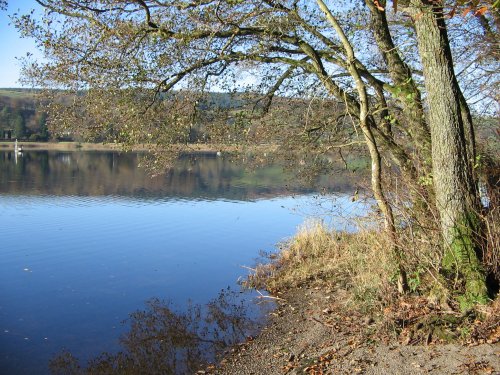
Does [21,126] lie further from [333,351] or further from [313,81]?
[333,351]

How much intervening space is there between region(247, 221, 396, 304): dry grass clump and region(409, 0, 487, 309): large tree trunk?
3.31 ft

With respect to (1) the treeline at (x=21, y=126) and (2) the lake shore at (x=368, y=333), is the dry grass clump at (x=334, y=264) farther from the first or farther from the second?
(1) the treeline at (x=21, y=126)

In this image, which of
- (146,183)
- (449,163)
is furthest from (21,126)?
(449,163)

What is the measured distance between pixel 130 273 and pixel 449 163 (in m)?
9.46

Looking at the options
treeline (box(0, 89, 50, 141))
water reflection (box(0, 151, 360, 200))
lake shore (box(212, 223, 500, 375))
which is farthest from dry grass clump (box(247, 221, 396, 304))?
treeline (box(0, 89, 50, 141))

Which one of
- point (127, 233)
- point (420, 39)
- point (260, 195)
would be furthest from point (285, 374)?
point (260, 195)

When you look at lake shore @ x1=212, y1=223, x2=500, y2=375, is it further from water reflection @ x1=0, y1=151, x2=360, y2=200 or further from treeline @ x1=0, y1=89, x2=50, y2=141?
treeline @ x1=0, y1=89, x2=50, y2=141

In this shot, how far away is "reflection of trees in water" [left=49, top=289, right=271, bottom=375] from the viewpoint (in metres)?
7.80

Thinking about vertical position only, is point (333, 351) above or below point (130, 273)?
above

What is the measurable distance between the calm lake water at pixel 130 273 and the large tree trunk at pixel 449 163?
3.35 metres

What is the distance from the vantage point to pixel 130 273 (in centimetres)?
1343

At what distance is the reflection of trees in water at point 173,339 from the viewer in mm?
7805

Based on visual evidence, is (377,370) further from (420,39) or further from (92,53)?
(92,53)

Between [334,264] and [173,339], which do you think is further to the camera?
[334,264]
